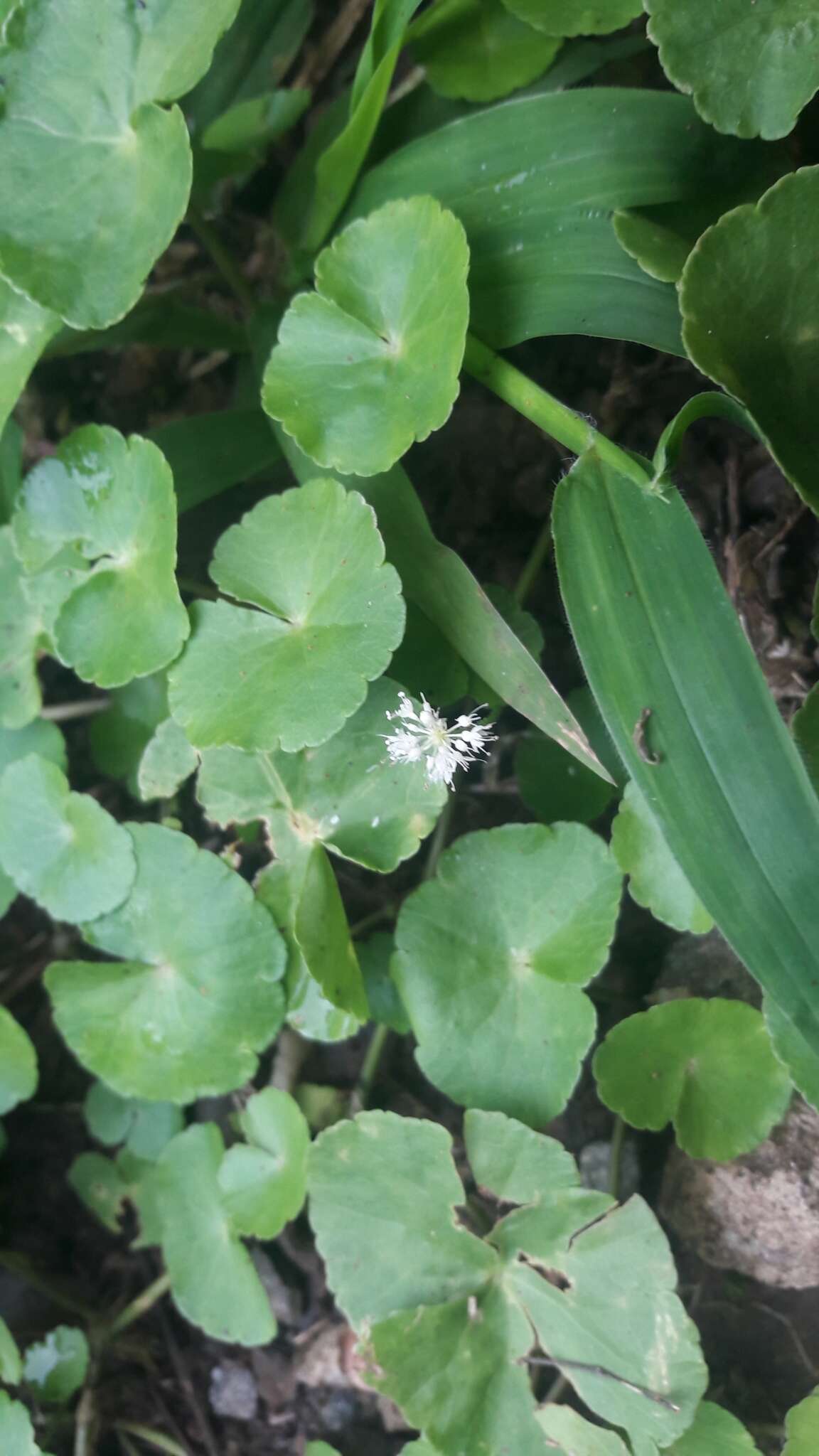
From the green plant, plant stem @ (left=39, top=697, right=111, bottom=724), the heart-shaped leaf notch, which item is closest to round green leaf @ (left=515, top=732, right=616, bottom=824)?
the green plant

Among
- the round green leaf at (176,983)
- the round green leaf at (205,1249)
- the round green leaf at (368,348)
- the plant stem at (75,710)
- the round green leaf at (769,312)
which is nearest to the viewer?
the round green leaf at (769,312)

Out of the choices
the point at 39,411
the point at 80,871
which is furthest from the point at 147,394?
the point at 80,871

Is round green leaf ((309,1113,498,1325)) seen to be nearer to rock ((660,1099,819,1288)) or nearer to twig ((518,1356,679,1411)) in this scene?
twig ((518,1356,679,1411))

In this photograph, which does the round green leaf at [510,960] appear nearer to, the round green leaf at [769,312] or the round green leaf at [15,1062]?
the round green leaf at [769,312]

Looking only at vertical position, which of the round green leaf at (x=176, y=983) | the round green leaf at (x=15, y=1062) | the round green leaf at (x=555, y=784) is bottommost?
the round green leaf at (x=15, y=1062)

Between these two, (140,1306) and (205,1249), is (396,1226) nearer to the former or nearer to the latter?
(205,1249)

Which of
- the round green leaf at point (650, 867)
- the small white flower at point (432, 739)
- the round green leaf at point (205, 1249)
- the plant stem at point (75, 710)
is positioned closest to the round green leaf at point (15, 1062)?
the round green leaf at point (205, 1249)
